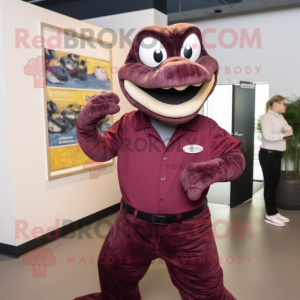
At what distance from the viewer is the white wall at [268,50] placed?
207 inches

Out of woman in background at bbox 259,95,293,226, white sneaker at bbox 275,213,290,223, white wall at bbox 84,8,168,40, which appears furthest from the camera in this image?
white wall at bbox 84,8,168,40

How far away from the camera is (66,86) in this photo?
132 inches

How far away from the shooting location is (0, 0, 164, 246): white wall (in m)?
2.75

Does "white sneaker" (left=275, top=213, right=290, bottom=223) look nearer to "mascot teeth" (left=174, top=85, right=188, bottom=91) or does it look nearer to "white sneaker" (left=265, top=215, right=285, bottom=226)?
"white sneaker" (left=265, top=215, right=285, bottom=226)

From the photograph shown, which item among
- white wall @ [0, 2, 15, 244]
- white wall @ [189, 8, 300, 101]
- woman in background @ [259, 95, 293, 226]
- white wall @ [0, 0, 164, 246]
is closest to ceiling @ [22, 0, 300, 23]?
white wall @ [189, 8, 300, 101]

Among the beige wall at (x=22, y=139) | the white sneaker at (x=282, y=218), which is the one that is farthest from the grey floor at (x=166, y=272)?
the beige wall at (x=22, y=139)

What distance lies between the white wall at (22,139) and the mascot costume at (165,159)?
1432 mm

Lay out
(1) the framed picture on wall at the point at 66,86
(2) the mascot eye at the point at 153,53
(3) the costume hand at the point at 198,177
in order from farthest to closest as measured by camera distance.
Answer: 1. (1) the framed picture on wall at the point at 66,86
2. (2) the mascot eye at the point at 153,53
3. (3) the costume hand at the point at 198,177

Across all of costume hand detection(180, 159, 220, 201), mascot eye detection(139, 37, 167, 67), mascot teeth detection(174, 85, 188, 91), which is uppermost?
mascot eye detection(139, 37, 167, 67)

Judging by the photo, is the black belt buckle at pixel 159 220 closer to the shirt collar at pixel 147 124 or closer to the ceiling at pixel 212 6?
the shirt collar at pixel 147 124

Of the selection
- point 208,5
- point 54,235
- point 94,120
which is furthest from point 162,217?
point 208,5

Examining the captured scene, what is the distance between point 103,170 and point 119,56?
54.9 inches

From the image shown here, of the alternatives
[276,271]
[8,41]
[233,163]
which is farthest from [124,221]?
[8,41]

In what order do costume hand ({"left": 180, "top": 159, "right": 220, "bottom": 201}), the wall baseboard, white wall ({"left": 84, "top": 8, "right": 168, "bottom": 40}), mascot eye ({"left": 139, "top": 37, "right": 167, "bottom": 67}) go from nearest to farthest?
costume hand ({"left": 180, "top": 159, "right": 220, "bottom": 201}), mascot eye ({"left": 139, "top": 37, "right": 167, "bottom": 67}), the wall baseboard, white wall ({"left": 84, "top": 8, "right": 168, "bottom": 40})
